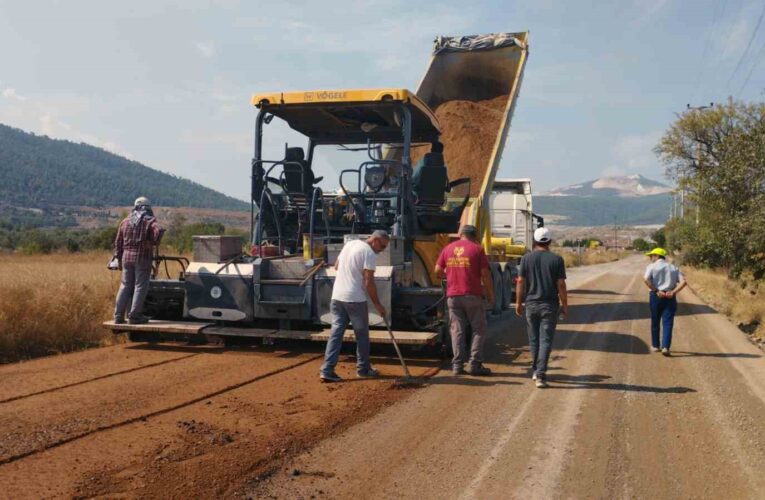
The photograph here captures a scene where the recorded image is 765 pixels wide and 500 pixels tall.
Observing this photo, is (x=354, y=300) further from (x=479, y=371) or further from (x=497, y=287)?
(x=497, y=287)

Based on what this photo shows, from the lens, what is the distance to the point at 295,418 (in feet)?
17.2

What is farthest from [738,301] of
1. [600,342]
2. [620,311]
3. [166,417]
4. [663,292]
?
[166,417]

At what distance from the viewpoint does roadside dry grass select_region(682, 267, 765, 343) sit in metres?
13.4

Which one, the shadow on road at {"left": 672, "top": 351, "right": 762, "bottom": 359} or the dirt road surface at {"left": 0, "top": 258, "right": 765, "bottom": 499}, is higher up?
the dirt road surface at {"left": 0, "top": 258, "right": 765, "bottom": 499}

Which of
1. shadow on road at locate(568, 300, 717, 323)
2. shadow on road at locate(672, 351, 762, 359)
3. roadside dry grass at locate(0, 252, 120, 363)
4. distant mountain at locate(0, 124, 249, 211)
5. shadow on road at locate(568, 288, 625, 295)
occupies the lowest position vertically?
shadow on road at locate(568, 288, 625, 295)

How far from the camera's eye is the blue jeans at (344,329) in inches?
257

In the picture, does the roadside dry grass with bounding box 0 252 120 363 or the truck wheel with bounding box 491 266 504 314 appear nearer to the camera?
the roadside dry grass with bounding box 0 252 120 363

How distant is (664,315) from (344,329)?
4611 millimetres

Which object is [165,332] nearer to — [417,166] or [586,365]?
[417,166]

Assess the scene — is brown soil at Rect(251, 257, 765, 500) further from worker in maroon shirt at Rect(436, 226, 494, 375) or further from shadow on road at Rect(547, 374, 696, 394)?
worker in maroon shirt at Rect(436, 226, 494, 375)

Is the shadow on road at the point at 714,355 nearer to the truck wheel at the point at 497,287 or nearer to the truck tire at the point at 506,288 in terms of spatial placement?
the truck wheel at the point at 497,287

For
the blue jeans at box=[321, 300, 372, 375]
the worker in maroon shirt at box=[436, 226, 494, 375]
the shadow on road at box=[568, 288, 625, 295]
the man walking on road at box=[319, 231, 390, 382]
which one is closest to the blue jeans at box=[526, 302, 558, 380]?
the worker in maroon shirt at box=[436, 226, 494, 375]

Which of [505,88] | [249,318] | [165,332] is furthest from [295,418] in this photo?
[505,88]

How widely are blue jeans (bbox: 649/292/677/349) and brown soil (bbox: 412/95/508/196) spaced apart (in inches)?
137
